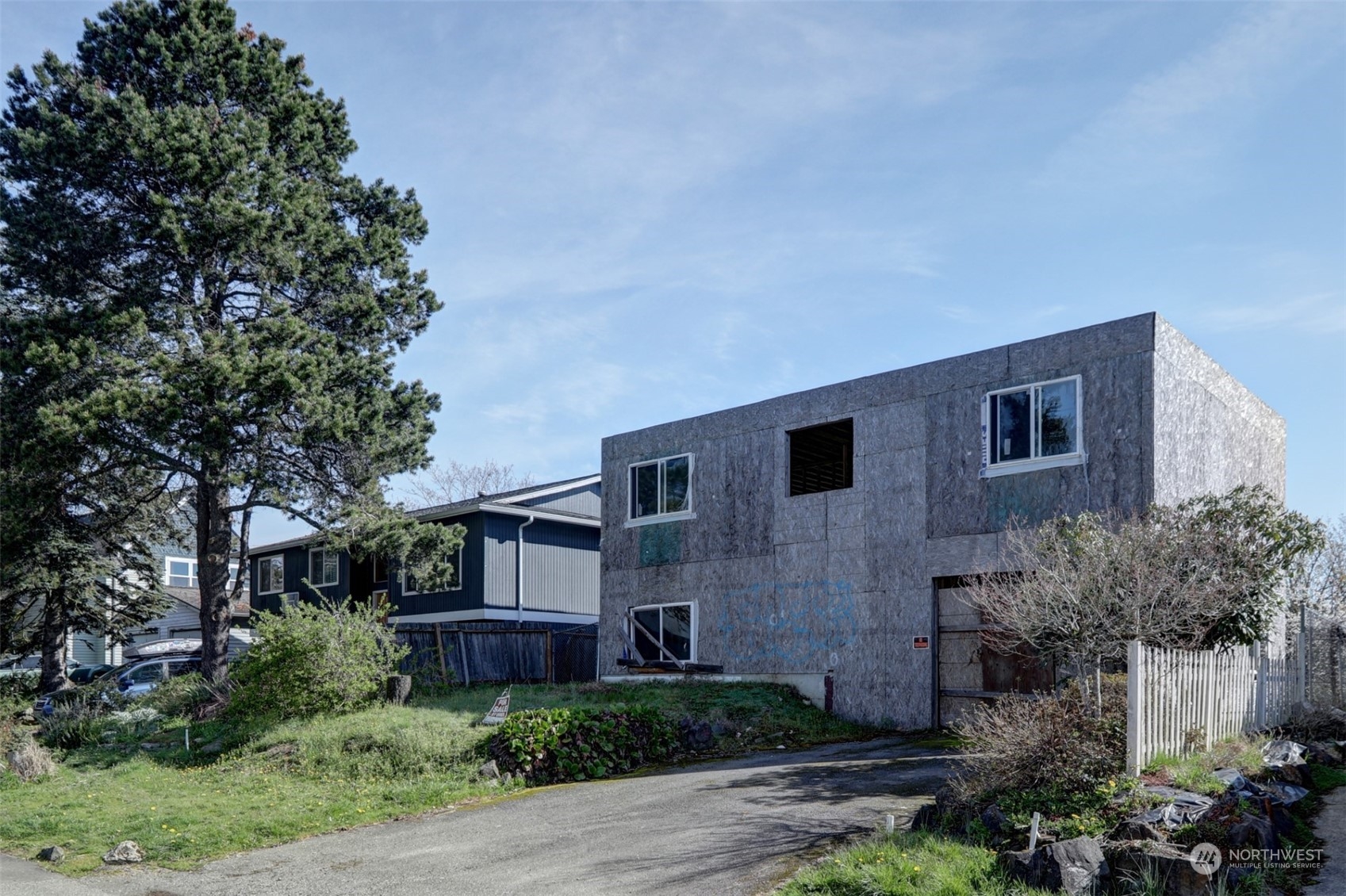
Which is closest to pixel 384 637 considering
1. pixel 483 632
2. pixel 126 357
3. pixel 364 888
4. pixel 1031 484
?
pixel 483 632

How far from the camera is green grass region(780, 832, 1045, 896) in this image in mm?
7941

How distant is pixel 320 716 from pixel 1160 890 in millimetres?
14037

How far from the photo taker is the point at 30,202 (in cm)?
2289

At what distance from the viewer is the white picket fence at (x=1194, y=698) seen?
10.5m

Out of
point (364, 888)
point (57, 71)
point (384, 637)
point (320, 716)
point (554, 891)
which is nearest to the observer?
point (554, 891)

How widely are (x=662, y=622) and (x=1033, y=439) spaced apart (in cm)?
885

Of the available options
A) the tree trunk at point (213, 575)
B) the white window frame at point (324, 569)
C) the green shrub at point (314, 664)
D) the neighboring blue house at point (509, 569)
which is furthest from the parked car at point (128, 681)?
the green shrub at point (314, 664)

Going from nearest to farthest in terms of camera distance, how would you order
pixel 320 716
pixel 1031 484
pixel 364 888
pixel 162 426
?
pixel 364 888 → pixel 1031 484 → pixel 320 716 → pixel 162 426

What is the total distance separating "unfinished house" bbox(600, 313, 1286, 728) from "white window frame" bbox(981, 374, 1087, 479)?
0.09ft

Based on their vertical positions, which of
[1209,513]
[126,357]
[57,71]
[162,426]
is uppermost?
[57,71]

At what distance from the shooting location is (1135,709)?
1034 cm

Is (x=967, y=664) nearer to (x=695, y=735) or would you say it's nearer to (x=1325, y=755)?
(x=695, y=735)

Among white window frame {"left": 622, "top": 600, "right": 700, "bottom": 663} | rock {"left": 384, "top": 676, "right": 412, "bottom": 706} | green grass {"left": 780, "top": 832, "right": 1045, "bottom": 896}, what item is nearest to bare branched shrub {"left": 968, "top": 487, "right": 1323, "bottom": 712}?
green grass {"left": 780, "top": 832, "right": 1045, "bottom": 896}

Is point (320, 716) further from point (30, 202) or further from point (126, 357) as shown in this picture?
point (30, 202)
